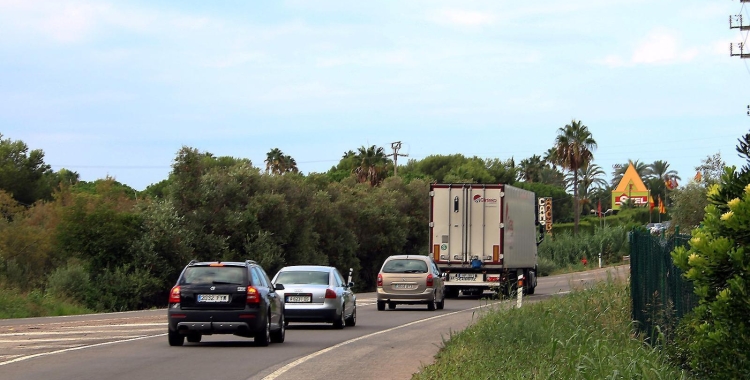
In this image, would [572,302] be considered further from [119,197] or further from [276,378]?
[119,197]

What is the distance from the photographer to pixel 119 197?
65938 mm

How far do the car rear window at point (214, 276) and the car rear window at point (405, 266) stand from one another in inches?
529

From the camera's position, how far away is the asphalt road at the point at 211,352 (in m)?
14.6

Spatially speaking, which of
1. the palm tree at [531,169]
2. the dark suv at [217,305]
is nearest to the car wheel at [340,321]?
the dark suv at [217,305]

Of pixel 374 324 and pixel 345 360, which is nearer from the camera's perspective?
pixel 345 360

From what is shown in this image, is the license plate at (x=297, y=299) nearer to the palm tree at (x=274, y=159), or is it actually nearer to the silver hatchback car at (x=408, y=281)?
the silver hatchback car at (x=408, y=281)

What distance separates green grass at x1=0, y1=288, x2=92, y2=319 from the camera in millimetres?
32094

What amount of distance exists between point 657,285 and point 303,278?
38.9 ft

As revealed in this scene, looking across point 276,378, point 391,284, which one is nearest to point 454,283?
point 391,284

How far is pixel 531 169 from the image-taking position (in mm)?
146000

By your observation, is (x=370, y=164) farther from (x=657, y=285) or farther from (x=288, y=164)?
(x=657, y=285)

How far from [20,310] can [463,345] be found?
1993 cm

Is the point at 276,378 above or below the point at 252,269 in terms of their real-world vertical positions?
below

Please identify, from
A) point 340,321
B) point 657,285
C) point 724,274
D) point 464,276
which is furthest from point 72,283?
point 724,274
